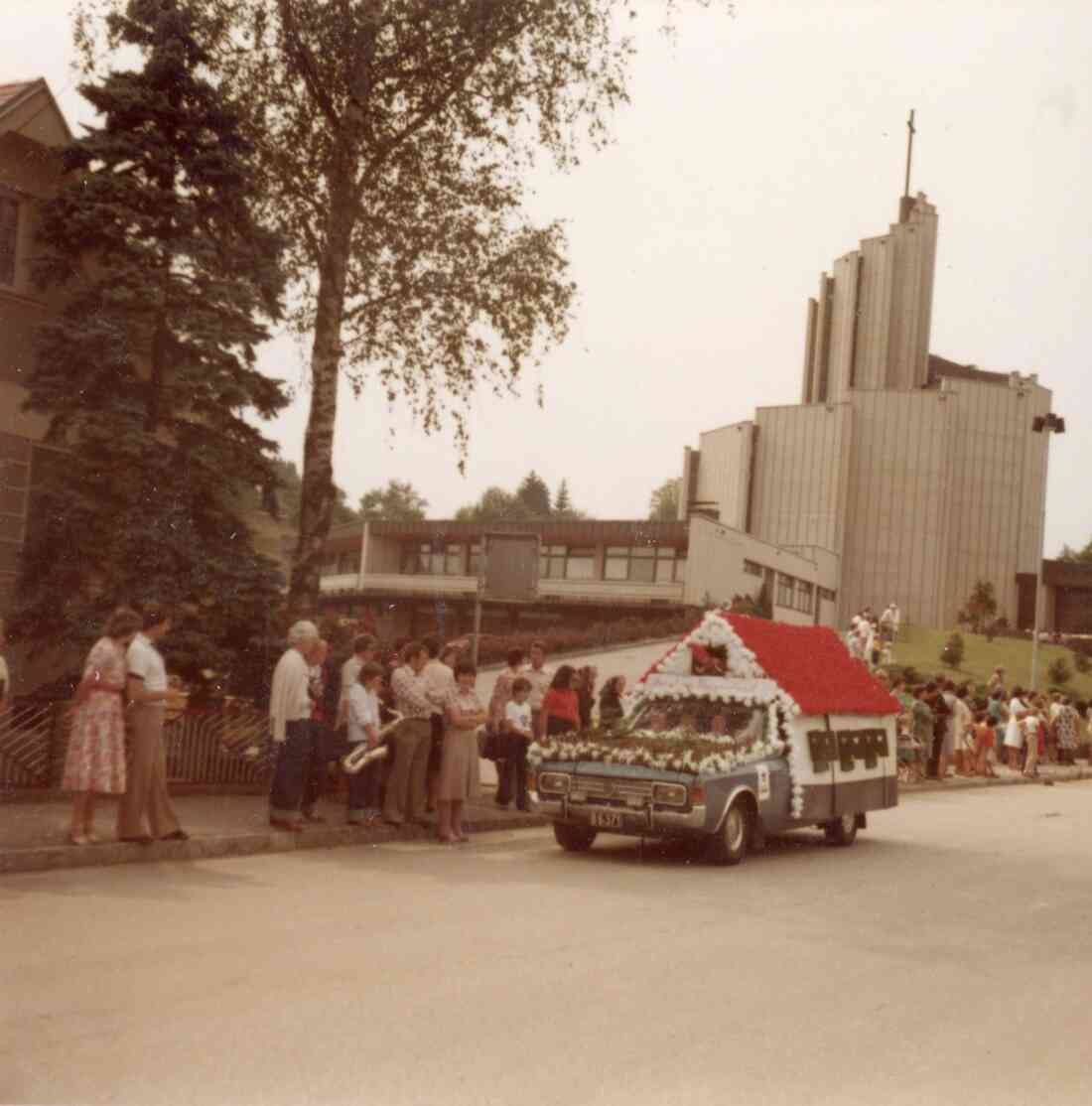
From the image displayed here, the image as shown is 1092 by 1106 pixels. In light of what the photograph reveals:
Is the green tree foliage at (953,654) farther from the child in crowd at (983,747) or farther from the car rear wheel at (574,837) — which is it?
the car rear wheel at (574,837)

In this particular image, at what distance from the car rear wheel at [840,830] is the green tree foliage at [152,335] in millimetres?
7381

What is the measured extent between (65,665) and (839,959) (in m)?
14.8

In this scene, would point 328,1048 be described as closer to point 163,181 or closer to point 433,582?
point 163,181

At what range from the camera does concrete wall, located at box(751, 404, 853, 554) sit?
276ft

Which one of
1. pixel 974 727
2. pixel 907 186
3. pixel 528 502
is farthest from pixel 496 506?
pixel 974 727

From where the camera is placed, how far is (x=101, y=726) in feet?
41.3

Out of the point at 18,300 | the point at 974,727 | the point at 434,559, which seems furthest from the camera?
the point at 434,559

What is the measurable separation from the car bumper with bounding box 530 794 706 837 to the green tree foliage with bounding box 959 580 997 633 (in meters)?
65.2

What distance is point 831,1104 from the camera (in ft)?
20.4

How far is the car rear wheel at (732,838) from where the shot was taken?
1481 centimetres

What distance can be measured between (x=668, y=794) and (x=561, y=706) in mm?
4081

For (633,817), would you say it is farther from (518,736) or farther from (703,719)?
(518,736)

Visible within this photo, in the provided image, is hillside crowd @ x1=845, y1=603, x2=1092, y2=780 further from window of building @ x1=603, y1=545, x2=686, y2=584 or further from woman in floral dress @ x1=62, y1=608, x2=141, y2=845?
window of building @ x1=603, y1=545, x2=686, y2=584

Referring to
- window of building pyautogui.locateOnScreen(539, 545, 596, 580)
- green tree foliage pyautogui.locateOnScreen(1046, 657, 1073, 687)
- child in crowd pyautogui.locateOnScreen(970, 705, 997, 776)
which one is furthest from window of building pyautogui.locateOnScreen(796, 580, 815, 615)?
child in crowd pyautogui.locateOnScreen(970, 705, 997, 776)
